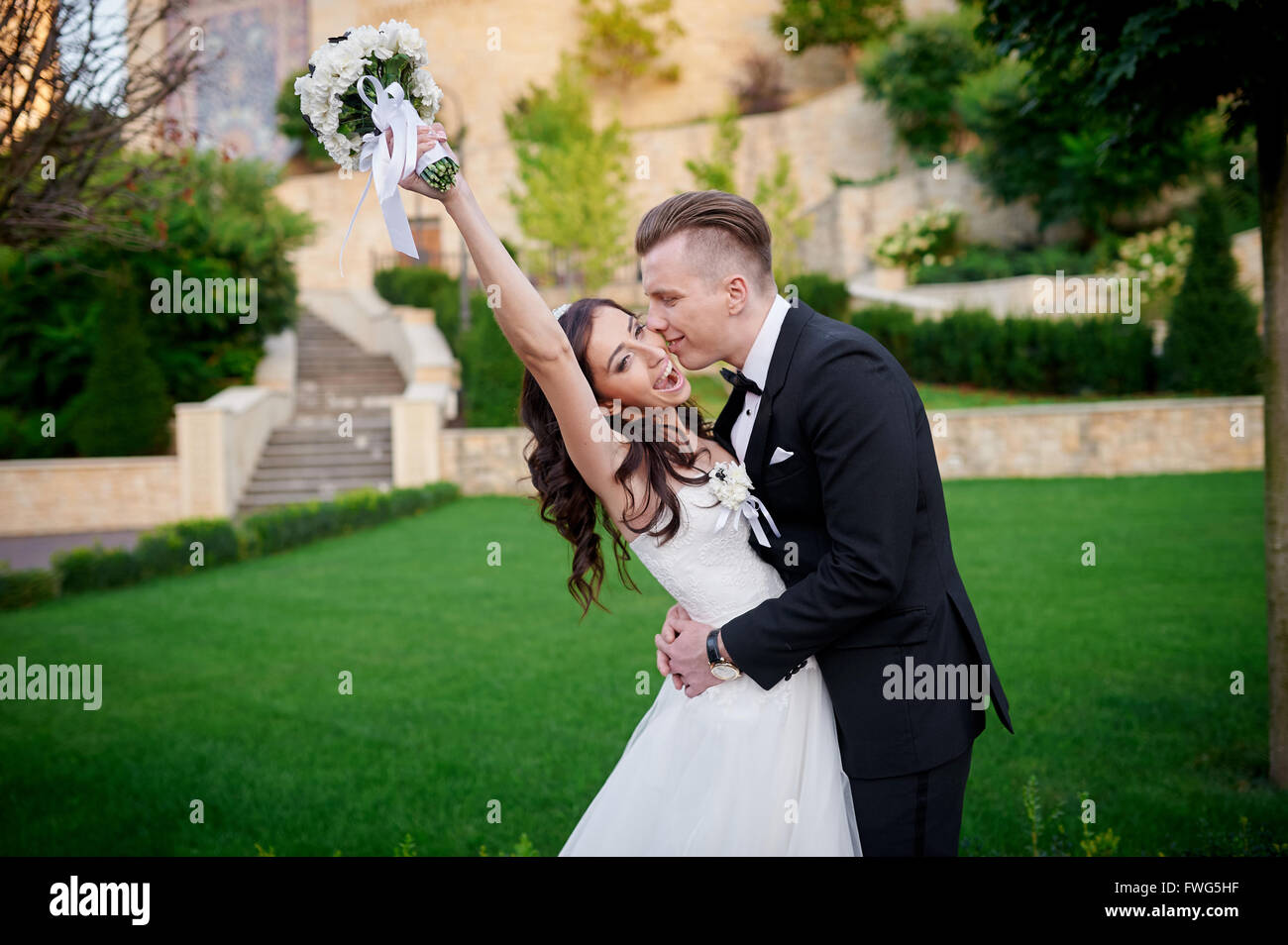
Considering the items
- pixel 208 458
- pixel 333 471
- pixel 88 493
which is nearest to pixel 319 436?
pixel 333 471

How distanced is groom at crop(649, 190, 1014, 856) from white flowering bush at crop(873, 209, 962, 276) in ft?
94.0

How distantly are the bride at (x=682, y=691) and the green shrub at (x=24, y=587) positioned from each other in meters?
9.74

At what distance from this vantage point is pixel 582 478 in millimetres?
2814

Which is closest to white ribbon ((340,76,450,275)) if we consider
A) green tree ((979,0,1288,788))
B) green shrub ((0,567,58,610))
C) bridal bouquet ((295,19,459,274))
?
bridal bouquet ((295,19,459,274))

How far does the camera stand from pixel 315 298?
3108 centimetres

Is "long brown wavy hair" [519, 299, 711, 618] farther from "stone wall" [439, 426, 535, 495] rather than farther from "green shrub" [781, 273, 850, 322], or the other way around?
"green shrub" [781, 273, 850, 322]

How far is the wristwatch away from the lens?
2482mm

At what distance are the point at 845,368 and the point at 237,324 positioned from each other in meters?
19.3

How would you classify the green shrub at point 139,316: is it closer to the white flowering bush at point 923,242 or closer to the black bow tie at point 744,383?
the black bow tie at point 744,383

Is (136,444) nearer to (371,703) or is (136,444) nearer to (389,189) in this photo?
(371,703)

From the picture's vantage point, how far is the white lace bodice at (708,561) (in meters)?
2.64

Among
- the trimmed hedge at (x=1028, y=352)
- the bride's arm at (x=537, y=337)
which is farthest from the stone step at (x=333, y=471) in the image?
the bride's arm at (x=537, y=337)

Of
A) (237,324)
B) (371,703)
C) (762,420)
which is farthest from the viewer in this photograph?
(237,324)
